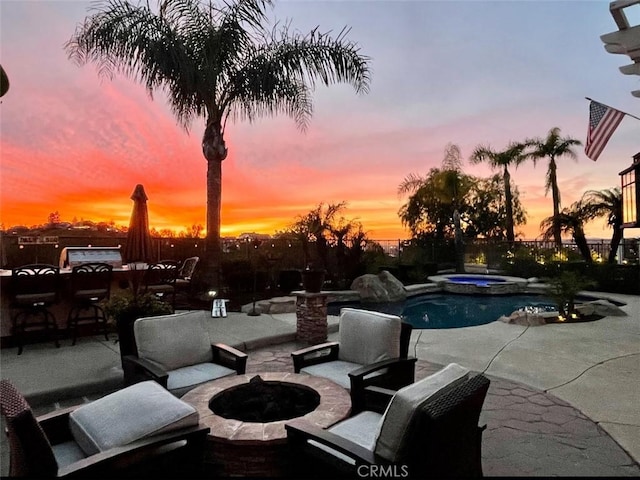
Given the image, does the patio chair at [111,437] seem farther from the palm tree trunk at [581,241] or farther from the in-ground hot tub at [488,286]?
the palm tree trunk at [581,241]

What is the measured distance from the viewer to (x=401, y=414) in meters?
1.65

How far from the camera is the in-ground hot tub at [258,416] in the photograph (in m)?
2.16

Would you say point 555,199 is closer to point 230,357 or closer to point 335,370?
point 335,370

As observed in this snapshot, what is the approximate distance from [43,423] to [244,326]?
4.09m

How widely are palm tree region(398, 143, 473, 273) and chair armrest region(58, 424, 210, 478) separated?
15.8 m

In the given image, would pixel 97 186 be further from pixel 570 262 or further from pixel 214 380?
pixel 570 262

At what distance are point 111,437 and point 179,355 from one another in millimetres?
1596

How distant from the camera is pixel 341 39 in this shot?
A: 8461 millimetres

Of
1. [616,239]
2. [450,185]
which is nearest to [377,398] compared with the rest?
[450,185]

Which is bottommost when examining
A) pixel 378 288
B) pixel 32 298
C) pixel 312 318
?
pixel 378 288

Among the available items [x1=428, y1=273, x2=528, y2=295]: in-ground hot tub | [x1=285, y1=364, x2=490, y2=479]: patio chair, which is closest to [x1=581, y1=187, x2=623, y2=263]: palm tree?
[x1=428, y1=273, x2=528, y2=295]: in-ground hot tub

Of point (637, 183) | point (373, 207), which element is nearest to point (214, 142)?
point (373, 207)

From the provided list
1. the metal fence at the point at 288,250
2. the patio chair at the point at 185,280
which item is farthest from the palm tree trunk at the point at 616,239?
the patio chair at the point at 185,280

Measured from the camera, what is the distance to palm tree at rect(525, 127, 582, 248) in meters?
16.5
